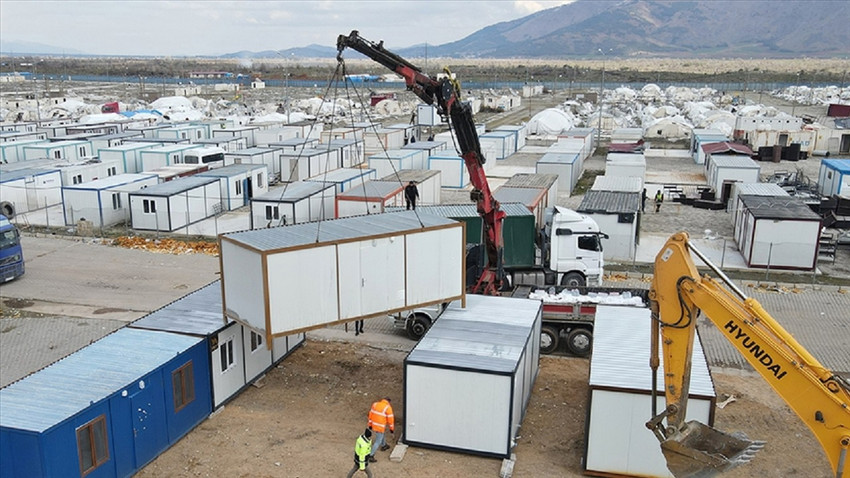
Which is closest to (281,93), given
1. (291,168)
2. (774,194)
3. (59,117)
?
(59,117)

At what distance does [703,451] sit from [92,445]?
9.81 metres

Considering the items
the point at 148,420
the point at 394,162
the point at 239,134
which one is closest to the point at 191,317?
the point at 148,420

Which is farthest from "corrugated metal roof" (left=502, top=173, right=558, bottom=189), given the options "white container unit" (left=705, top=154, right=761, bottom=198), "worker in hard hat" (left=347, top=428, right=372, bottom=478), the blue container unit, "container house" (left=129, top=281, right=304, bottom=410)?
"worker in hard hat" (left=347, top=428, right=372, bottom=478)

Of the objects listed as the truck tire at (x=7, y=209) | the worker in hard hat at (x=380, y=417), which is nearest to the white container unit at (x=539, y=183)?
the worker in hard hat at (x=380, y=417)

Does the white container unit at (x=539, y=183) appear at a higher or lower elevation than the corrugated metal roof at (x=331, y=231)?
lower

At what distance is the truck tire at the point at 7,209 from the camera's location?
3384cm

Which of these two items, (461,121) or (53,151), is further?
(53,151)

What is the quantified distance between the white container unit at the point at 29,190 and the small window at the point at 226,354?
2457cm

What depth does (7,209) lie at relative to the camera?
112 feet

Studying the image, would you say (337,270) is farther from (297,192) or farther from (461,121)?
(297,192)

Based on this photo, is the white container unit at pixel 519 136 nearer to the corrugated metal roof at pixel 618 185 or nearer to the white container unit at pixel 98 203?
the corrugated metal roof at pixel 618 185

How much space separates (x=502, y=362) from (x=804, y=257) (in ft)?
57.6

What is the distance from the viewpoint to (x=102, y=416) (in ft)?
39.5

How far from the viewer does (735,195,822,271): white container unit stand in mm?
25641
